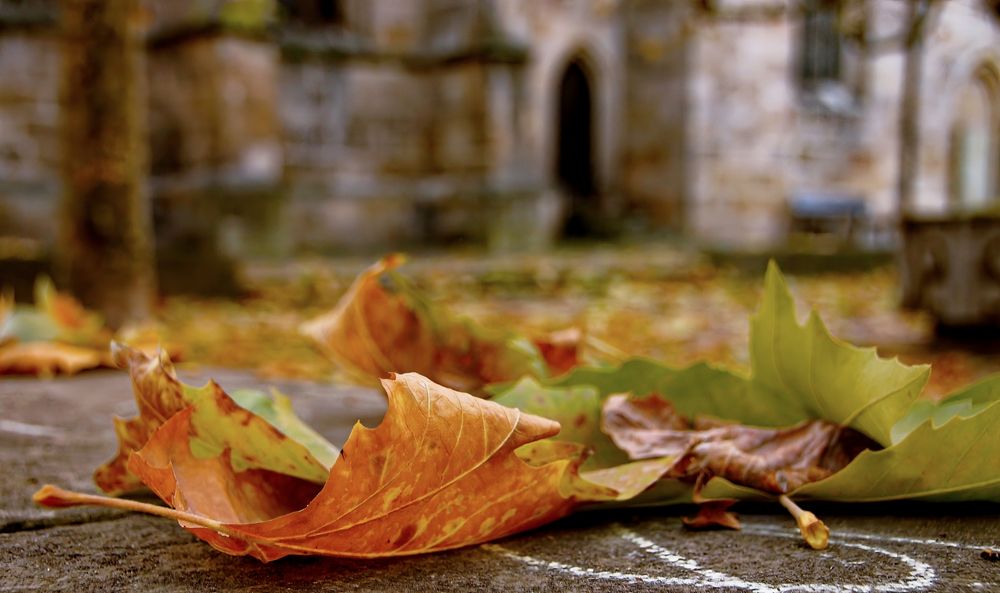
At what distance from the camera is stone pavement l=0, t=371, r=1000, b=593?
72 centimetres

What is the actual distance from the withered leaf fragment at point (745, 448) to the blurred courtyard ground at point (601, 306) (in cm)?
281

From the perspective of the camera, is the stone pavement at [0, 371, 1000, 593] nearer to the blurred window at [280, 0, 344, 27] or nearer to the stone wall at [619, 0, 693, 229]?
the blurred window at [280, 0, 344, 27]

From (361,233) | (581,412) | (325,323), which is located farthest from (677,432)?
(361,233)

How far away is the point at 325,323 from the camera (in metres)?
1.28

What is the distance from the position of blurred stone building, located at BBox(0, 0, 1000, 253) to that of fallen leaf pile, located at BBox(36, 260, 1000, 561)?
24.0 ft

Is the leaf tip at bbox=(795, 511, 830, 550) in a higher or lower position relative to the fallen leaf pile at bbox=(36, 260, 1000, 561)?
lower

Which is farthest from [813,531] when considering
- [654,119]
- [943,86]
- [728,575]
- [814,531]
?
[943,86]

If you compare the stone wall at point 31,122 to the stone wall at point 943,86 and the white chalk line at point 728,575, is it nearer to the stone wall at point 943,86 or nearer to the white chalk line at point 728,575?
the white chalk line at point 728,575

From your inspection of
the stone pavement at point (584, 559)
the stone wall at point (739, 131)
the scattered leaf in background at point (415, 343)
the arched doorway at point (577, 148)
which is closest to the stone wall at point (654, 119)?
the stone wall at point (739, 131)

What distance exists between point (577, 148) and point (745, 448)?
48.3ft

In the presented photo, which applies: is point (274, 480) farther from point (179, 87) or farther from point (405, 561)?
point (179, 87)

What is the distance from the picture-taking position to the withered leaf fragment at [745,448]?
0.91 meters

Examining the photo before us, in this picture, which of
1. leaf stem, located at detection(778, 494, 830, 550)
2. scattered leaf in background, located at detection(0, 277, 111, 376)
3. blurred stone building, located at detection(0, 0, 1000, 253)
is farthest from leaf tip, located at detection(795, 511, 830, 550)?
blurred stone building, located at detection(0, 0, 1000, 253)

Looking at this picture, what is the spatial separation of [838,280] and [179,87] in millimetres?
7454
